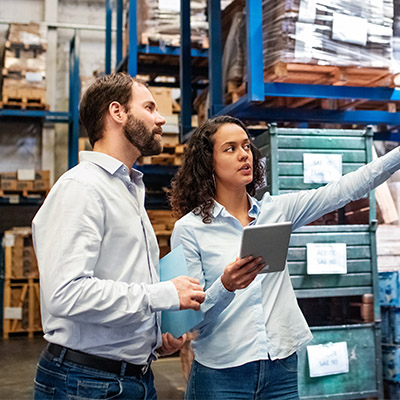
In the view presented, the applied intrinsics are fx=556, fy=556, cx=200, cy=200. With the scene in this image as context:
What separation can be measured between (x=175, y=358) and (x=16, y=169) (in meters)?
5.82

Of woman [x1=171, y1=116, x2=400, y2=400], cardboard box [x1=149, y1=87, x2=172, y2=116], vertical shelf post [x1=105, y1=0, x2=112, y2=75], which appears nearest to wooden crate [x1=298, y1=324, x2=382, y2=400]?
woman [x1=171, y1=116, x2=400, y2=400]

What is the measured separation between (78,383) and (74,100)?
9810 millimetres

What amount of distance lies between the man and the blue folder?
0.08 meters

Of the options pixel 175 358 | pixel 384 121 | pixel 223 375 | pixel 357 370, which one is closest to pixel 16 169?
pixel 175 358

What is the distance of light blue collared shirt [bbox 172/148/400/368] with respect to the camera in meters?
2.25

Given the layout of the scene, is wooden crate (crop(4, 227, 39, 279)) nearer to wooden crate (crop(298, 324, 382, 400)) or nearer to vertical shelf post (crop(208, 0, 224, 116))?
vertical shelf post (crop(208, 0, 224, 116))

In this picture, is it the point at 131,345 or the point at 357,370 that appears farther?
the point at 357,370

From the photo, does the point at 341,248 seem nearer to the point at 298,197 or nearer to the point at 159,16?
the point at 298,197

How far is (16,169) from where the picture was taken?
37.7 feet

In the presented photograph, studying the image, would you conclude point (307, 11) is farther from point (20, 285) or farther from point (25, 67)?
point (20, 285)

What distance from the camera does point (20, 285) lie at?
Result: 1004cm

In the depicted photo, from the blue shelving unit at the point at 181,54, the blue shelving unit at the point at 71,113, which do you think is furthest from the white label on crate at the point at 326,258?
the blue shelving unit at the point at 71,113

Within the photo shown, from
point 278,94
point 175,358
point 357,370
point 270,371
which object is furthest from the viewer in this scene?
point 175,358

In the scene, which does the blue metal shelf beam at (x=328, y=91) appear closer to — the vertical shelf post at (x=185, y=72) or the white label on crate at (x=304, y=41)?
the white label on crate at (x=304, y=41)
